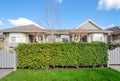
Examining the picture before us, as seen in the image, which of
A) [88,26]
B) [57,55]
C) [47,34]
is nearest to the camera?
[57,55]

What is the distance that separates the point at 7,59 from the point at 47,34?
18.2 metres

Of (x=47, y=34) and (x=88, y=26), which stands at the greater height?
(x=88, y=26)

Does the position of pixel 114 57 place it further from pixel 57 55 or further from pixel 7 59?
pixel 7 59

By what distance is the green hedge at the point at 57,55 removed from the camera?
44.8ft

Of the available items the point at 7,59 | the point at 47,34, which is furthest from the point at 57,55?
the point at 47,34

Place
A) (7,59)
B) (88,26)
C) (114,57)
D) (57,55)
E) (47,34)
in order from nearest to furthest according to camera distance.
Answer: (57,55), (7,59), (114,57), (47,34), (88,26)

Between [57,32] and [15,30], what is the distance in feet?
23.7

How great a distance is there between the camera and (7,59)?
14203 mm

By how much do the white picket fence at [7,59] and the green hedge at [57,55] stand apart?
2.07 ft

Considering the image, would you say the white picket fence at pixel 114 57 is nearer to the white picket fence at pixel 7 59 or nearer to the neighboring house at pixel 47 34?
the white picket fence at pixel 7 59

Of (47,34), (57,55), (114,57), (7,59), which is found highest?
(47,34)

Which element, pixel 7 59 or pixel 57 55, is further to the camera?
pixel 7 59

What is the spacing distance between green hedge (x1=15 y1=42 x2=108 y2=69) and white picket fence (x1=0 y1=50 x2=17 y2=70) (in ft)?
2.07

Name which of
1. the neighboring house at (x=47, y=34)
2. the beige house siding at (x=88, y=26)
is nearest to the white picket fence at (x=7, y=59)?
the neighboring house at (x=47, y=34)
